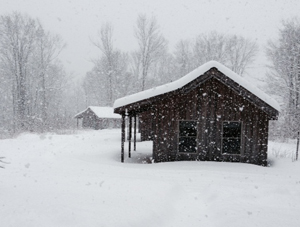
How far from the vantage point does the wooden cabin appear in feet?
30.8

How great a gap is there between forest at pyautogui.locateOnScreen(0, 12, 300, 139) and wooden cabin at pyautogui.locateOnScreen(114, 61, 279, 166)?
8086mm

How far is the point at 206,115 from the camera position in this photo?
986 cm

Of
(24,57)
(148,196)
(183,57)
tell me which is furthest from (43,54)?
(148,196)

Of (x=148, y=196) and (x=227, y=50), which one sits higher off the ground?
(x=227, y=50)

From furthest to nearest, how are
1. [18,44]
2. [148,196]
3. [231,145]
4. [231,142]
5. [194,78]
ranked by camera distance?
1. [18,44]
2. [231,142]
3. [231,145]
4. [194,78]
5. [148,196]

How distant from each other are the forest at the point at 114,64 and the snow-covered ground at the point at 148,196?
11745 millimetres

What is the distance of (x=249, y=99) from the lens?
937cm

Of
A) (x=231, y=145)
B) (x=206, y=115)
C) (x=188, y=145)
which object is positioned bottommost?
(x=188, y=145)

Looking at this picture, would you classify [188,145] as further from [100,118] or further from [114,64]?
[114,64]

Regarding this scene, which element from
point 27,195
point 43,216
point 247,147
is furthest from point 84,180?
point 247,147

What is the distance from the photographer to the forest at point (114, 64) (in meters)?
20.3

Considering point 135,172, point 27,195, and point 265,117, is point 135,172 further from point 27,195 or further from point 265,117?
point 265,117

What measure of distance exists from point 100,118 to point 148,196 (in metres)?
28.0

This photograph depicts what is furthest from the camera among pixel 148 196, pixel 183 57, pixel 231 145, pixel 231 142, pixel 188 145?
pixel 183 57
